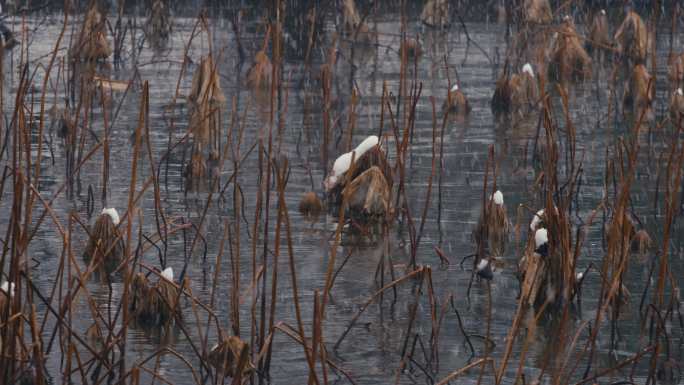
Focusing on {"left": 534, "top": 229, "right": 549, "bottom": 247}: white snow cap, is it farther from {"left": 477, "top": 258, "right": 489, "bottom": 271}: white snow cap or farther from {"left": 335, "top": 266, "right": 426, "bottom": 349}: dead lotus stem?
{"left": 335, "top": 266, "right": 426, "bottom": 349}: dead lotus stem

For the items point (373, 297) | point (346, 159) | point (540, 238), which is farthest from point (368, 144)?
point (373, 297)

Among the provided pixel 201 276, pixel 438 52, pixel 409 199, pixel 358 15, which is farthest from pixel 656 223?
pixel 358 15

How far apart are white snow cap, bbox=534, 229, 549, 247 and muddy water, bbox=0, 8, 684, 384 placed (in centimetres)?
29

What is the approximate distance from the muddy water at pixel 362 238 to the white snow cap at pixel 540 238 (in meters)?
0.29

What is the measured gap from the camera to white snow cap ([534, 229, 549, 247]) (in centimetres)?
508

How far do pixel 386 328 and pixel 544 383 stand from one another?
74cm

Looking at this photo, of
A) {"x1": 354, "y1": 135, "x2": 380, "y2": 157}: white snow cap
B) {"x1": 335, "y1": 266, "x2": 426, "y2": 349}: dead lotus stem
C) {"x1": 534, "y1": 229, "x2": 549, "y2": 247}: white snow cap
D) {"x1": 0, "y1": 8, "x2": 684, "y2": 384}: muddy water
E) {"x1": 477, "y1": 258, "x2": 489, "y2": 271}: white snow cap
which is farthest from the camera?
{"x1": 354, "y1": 135, "x2": 380, "y2": 157}: white snow cap

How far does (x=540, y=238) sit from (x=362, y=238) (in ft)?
4.63

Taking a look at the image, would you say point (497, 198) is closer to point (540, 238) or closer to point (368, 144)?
point (540, 238)

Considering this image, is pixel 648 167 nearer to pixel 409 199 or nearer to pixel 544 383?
pixel 409 199

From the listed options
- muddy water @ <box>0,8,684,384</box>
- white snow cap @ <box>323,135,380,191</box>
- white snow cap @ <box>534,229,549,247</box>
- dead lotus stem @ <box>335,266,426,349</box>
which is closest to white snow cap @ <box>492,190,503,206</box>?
muddy water @ <box>0,8,684,384</box>

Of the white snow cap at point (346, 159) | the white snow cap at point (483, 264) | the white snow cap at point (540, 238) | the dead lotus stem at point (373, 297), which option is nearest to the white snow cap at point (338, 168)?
the white snow cap at point (346, 159)

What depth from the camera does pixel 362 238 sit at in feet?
20.9

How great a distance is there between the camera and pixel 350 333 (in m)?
4.93
